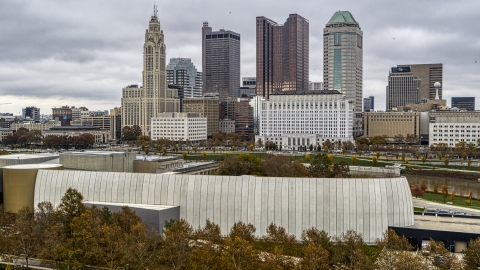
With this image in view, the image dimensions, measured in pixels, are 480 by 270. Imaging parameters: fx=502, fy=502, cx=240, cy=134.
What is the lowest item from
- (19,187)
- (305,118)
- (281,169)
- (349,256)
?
(349,256)

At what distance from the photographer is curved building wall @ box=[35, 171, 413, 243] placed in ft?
143

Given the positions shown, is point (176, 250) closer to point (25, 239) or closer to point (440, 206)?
point (25, 239)

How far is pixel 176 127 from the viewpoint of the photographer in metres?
192

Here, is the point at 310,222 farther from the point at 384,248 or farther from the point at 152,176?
the point at 152,176

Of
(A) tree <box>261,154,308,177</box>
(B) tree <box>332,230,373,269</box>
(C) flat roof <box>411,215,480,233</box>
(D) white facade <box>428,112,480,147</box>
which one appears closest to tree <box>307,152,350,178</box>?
(A) tree <box>261,154,308,177</box>

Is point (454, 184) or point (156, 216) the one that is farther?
point (454, 184)

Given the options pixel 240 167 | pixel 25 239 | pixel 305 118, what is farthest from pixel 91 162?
pixel 305 118

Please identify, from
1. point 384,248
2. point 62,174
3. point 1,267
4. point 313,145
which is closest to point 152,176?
point 62,174

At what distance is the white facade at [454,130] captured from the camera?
16400 cm

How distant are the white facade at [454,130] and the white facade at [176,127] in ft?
284

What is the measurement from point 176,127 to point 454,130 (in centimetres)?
9871

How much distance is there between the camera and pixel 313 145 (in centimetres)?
17288

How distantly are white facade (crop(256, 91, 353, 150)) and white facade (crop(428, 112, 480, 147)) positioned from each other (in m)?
28.6

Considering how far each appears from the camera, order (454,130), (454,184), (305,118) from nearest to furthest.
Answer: (454,184) < (454,130) < (305,118)
